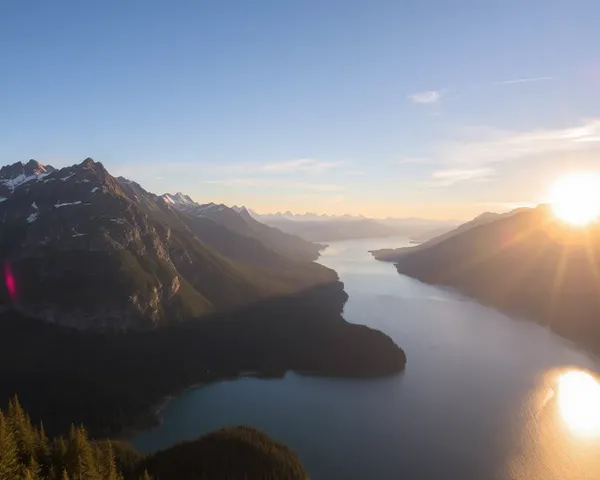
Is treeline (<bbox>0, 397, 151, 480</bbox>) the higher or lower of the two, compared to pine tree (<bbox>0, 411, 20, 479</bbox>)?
lower

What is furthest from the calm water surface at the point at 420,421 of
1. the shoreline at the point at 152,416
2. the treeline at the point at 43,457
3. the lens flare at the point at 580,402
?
the treeline at the point at 43,457

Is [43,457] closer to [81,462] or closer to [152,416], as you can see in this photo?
[81,462]

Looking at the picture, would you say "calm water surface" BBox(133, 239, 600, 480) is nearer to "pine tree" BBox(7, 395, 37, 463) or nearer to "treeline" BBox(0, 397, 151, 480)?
"treeline" BBox(0, 397, 151, 480)

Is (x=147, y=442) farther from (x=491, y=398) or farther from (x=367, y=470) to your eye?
(x=491, y=398)

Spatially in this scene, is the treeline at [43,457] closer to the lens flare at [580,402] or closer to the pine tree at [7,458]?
the pine tree at [7,458]

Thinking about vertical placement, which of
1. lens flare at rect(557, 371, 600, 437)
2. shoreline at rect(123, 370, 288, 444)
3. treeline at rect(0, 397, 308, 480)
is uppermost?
treeline at rect(0, 397, 308, 480)

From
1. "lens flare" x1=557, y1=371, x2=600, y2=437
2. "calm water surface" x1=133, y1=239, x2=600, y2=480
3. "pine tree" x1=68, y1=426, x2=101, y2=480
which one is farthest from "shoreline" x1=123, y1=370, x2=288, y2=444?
"lens flare" x1=557, y1=371, x2=600, y2=437

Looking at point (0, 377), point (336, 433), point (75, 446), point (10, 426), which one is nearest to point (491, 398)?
point (336, 433)

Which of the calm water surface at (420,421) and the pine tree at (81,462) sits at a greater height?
the pine tree at (81,462)

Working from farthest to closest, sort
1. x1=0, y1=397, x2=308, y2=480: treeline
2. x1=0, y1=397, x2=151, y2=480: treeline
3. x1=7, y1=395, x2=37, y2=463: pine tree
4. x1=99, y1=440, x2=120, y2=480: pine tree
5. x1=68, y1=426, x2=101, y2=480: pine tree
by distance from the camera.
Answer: x1=99, y1=440, x2=120, y2=480: pine tree
x1=7, y1=395, x2=37, y2=463: pine tree
x1=0, y1=397, x2=308, y2=480: treeline
x1=68, y1=426, x2=101, y2=480: pine tree
x1=0, y1=397, x2=151, y2=480: treeline

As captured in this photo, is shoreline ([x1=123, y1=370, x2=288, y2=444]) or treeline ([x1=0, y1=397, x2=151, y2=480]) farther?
shoreline ([x1=123, y1=370, x2=288, y2=444])
